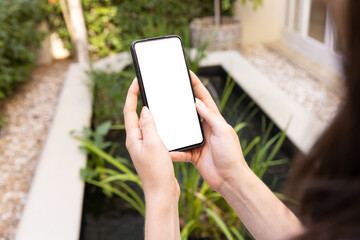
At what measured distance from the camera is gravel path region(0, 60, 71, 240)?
1982 mm

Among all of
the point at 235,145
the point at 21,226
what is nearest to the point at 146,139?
the point at 235,145

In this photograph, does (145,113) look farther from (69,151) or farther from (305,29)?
(305,29)

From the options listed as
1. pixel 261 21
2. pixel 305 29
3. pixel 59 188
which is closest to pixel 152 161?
pixel 59 188

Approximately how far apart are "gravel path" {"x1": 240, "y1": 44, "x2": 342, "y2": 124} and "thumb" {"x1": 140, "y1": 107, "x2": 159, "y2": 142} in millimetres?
2002

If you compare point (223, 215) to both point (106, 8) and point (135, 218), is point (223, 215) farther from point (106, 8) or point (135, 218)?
point (106, 8)

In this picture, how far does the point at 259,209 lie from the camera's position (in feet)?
2.61

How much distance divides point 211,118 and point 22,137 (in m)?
2.16

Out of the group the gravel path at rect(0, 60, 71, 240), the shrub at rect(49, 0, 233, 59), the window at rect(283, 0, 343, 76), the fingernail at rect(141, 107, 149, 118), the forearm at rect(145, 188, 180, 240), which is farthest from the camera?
the shrub at rect(49, 0, 233, 59)

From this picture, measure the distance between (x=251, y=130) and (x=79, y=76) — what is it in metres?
Result: 1.54

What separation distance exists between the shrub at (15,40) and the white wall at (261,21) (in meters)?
2.64

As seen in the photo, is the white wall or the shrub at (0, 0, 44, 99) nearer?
the shrub at (0, 0, 44, 99)

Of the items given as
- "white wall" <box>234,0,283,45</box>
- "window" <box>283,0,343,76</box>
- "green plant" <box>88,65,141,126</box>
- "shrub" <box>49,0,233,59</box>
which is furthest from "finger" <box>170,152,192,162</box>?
"white wall" <box>234,0,283,45</box>

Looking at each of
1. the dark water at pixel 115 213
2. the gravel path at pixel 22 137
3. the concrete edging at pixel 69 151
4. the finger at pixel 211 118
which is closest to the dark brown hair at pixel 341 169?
the concrete edging at pixel 69 151

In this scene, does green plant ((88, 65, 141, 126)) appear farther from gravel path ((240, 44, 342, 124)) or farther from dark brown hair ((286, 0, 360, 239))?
dark brown hair ((286, 0, 360, 239))
